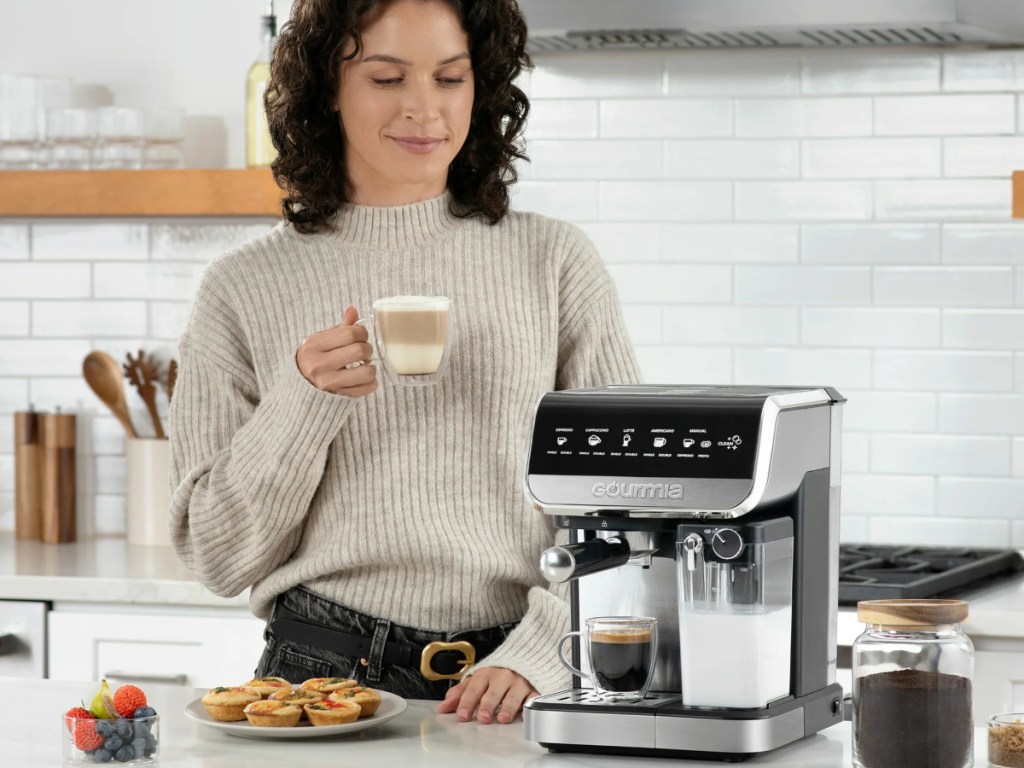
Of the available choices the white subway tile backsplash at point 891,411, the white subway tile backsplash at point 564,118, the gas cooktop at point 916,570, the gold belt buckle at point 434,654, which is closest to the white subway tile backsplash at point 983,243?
the white subway tile backsplash at point 891,411

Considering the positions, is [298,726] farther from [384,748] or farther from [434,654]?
[434,654]

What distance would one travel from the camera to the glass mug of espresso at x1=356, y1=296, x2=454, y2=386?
1.92m

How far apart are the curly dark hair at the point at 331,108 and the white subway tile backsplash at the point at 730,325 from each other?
1347mm

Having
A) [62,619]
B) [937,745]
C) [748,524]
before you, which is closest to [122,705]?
[748,524]

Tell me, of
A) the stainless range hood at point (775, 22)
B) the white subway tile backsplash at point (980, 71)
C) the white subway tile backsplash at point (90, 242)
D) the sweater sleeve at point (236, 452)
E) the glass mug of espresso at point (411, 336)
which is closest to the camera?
the glass mug of espresso at point (411, 336)

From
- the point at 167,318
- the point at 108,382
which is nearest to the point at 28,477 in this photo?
the point at 108,382

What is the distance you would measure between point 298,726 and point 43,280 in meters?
2.45

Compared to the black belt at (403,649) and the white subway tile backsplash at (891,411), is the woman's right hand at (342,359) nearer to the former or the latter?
the black belt at (403,649)

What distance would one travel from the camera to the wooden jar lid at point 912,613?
5.16 feet

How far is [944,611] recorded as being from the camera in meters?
1.57

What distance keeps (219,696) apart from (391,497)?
0.45 m

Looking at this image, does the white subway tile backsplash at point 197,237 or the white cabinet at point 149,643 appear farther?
the white subway tile backsplash at point 197,237

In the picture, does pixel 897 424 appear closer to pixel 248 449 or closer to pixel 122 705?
pixel 248 449

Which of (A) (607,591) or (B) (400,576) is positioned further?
(B) (400,576)
